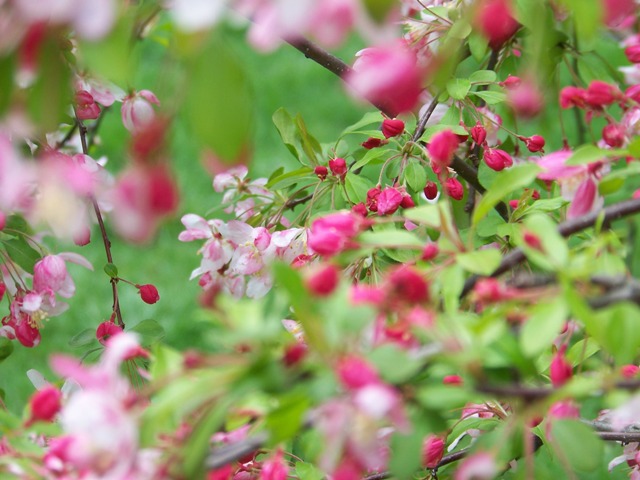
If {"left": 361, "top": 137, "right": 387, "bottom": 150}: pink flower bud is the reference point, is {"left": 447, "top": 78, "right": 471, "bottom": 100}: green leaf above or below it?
above

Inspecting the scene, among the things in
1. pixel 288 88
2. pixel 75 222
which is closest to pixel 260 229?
pixel 75 222

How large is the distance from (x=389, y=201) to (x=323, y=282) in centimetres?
57

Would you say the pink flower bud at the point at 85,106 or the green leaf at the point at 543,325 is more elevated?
the green leaf at the point at 543,325

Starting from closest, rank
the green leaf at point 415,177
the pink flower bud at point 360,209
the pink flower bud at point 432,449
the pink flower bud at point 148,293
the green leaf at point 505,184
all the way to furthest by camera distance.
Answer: the green leaf at point 505,184 < the pink flower bud at point 432,449 < the pink flower bud at point 360,209 < the green leaf at point 415,177 < the pink flower bud at point 148,293

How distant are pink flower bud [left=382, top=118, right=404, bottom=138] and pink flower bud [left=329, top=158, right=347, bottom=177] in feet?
0.29

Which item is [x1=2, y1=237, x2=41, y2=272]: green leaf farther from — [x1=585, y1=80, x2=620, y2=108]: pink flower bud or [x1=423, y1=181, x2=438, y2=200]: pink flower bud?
[x1=585, y1=80, x2=620, y2=108]: pink flower bud

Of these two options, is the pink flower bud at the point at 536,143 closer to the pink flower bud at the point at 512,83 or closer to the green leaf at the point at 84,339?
the pink flower bud at the point at 512,83

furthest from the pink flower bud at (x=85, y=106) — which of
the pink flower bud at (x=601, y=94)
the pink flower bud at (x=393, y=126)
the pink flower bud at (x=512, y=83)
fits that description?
the pink flower bud at (x=601, y=94)

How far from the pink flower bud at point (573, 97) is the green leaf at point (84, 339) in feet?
3.02

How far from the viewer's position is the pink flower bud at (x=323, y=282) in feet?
2.24

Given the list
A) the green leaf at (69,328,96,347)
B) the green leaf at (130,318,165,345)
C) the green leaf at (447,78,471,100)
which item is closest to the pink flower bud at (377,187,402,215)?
the green leaf at (447,78,471,100)

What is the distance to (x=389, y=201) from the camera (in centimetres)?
124

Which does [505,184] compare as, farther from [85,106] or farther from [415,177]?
[85,106]

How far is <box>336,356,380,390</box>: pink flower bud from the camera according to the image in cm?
61
